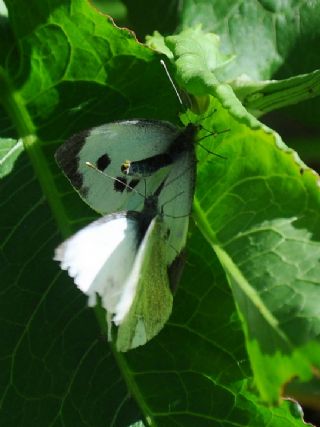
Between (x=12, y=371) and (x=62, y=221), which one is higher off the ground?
(x=62, y=221)

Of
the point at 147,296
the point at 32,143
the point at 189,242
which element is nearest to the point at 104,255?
the point at 147,296

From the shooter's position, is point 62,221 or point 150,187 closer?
point 150,187

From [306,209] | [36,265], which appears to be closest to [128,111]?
[36,265]

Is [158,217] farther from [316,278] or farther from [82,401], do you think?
[82,401]

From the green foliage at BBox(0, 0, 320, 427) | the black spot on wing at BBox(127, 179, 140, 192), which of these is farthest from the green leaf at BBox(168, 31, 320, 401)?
the black spot on wing at BBox(127, 179, 140, 192)

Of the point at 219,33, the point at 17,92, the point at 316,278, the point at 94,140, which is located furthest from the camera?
the point at 219,33

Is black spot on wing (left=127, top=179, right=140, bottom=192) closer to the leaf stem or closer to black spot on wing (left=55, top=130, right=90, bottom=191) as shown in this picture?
black spot on wing (left=55, top=130, right=90, bottom=191)

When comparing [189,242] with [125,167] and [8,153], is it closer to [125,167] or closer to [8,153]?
[125,167]

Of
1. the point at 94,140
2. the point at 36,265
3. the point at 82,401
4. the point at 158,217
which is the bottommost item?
the point at 82,401
